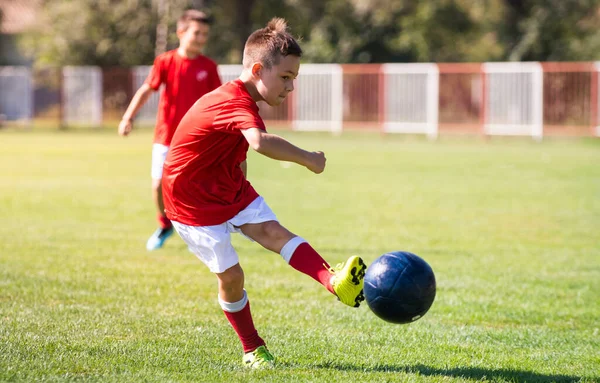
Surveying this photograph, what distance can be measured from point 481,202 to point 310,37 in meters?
27.2

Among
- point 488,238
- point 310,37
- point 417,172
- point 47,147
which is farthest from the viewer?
point 310,37

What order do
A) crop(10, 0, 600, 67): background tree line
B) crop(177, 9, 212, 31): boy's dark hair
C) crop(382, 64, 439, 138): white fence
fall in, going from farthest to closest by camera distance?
crop(10, 0, 600, 67): background tree line → crop(382, 64, 439, 138): white fence → crop(177, 9, 212, 31): boy's dark hair

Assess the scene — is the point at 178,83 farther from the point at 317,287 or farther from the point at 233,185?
the point at 233,185

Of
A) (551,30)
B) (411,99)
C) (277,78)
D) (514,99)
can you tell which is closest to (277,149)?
(277,78)

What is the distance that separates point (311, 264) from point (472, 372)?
1089mm

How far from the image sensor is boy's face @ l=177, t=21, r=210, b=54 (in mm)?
9133

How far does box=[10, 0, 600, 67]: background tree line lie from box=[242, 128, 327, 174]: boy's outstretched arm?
33.4 metres

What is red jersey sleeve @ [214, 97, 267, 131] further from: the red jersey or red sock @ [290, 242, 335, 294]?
the red jersey

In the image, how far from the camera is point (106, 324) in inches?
231

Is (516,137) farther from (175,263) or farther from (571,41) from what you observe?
(175,263)

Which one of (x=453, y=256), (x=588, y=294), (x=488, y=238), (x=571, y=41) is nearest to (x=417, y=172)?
(x=488, y=238)

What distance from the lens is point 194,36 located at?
920 cm

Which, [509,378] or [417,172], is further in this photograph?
[417,172]

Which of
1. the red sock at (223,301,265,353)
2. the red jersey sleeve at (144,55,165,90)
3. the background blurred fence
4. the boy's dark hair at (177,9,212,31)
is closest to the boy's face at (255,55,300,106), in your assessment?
the red sock at (223,301,265,353)
